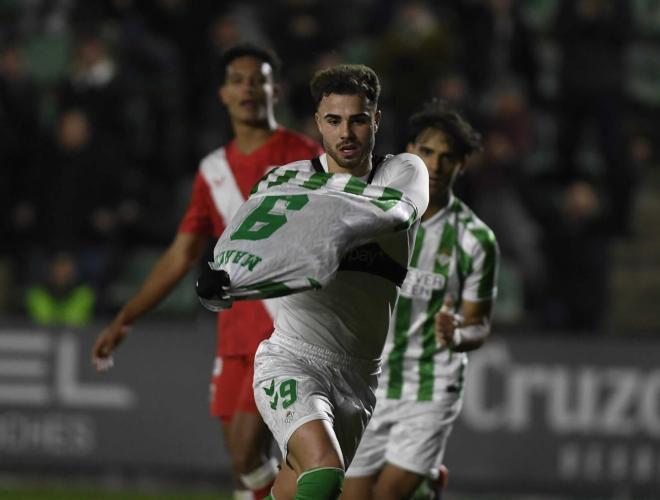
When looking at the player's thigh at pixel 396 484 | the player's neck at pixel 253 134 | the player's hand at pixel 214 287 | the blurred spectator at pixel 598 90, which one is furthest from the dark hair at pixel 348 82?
the blurred spectator at pixel 598 90

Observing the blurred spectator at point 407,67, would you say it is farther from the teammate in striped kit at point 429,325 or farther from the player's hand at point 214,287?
the player's hand at point 214,287

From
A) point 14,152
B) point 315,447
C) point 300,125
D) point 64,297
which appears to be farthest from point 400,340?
point 14,152

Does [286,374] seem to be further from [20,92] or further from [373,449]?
[20,92]

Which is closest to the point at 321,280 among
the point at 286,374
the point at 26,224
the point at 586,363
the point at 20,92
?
the point at 286,374

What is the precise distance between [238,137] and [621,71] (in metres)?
6.82

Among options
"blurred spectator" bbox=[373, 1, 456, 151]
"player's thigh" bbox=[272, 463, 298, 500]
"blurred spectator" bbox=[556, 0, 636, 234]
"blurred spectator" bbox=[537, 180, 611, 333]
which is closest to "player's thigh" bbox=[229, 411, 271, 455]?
"player's thigh" bbox=[272, 463, 298, 500]

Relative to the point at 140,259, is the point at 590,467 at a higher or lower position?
lower

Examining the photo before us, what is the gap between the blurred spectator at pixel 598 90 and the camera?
41.1 feet

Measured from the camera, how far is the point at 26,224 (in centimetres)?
1202

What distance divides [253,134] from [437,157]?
3.10ft

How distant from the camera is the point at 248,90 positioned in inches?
262

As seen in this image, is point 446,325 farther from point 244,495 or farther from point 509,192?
point 509,192

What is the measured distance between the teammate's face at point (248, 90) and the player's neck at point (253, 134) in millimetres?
29

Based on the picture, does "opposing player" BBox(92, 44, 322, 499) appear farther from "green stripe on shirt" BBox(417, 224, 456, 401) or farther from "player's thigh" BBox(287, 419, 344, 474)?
"player's thigh" BBox(287, 419, 344, 474)
